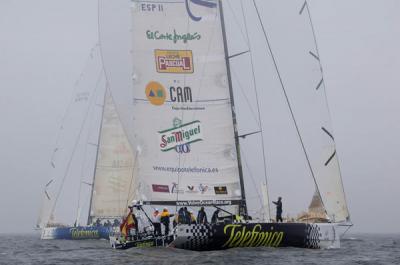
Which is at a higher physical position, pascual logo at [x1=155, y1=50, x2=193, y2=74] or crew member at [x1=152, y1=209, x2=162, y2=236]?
pascual logo at [x1=155, y1=50, x2=193, y2=74]

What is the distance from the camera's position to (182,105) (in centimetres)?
2266

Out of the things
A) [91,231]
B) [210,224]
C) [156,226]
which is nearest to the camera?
[210,224]

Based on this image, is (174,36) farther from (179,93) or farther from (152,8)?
(179,93)

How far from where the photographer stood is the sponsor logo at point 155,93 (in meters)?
22.8

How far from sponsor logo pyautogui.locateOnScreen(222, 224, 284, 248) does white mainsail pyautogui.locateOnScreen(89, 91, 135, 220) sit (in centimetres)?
2202

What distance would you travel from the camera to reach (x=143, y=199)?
73.0ft

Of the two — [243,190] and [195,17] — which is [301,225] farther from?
[195,17]

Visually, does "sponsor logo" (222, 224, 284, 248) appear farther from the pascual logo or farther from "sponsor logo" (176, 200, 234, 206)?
the pascual logo

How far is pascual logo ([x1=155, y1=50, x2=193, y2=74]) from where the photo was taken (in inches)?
898

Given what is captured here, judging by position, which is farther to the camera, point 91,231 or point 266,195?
point 91,231

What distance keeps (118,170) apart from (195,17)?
67.3 feet

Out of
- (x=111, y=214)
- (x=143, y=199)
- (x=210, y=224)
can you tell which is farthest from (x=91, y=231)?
(x=210, y=224)

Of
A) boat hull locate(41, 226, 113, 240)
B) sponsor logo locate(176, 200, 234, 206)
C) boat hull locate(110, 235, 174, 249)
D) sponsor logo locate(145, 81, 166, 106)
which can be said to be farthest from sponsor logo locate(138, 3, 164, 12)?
boat hull locate(41, 226, 113, 240)

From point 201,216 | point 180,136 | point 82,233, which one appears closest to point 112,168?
point 82,233
